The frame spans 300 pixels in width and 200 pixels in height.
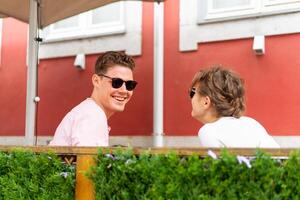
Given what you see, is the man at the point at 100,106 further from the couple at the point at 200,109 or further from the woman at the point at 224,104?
the woman at the point at 224,104

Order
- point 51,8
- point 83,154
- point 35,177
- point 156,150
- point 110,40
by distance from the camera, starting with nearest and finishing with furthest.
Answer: point 156,150, point 83,154, point 35,177, point 51,8, point 110,40

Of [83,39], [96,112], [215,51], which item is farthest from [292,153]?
[83,39]

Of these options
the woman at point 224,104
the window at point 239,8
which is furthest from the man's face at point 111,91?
the window at point 239,8

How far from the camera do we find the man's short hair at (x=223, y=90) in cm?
275

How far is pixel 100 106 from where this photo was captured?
10.7 ft

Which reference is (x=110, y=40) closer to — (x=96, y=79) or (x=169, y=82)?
(x=169, y=82)

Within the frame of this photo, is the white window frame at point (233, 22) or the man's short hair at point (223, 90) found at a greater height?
the white window frame at point (233, 22)

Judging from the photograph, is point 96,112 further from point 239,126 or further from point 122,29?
point 122,29

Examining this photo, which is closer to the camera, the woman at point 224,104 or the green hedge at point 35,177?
the green hedge at point 35,177

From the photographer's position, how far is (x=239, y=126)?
2572 mm

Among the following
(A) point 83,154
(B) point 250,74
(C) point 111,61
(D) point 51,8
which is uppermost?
(D) point 51,8

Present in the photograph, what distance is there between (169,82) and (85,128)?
368cm

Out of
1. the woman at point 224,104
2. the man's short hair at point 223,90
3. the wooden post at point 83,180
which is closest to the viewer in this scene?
the wooden post at point 83,180


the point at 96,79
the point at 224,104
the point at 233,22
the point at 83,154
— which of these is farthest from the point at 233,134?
the point at 233,22
